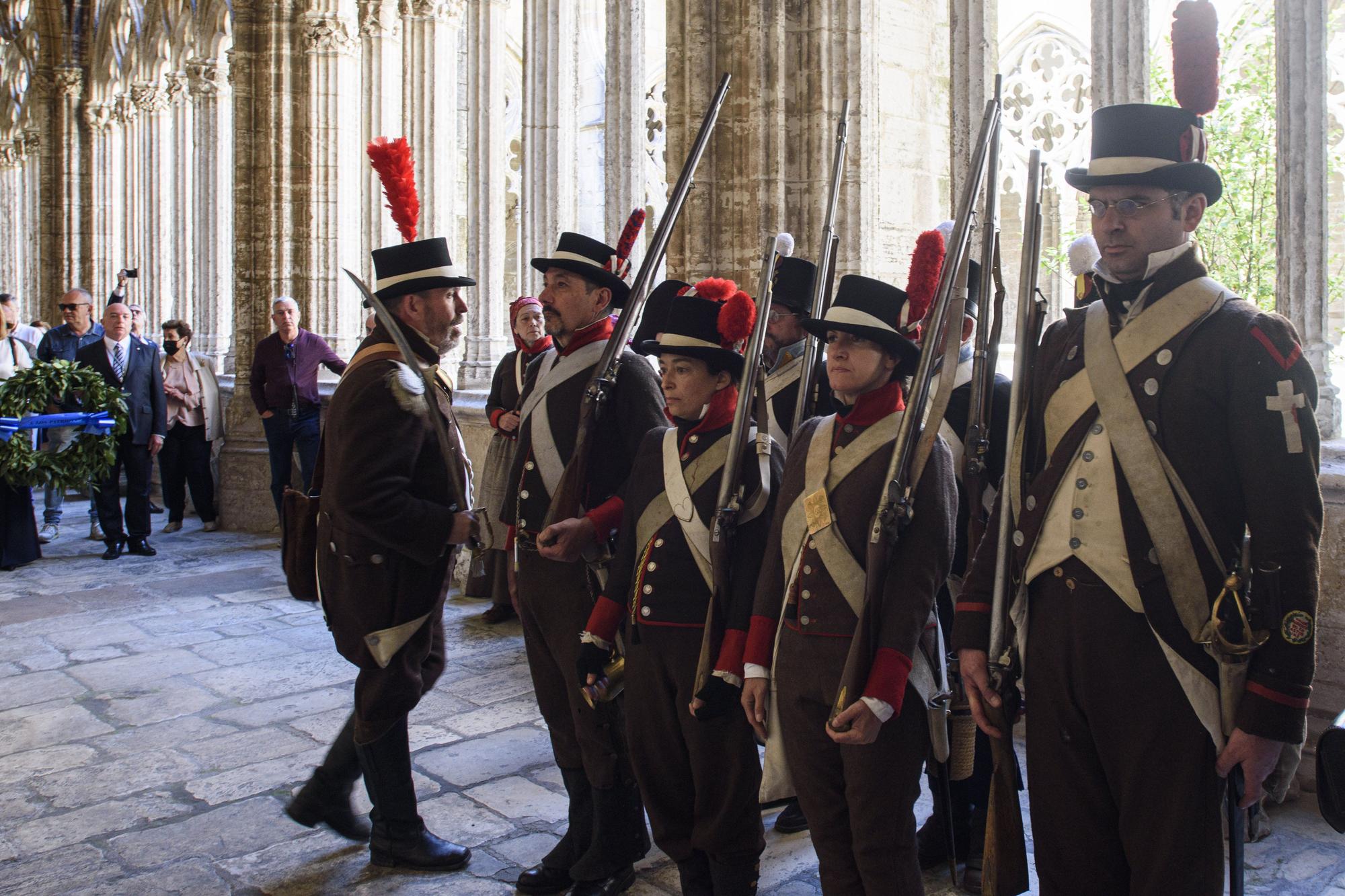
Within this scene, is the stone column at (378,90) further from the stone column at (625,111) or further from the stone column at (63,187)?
the stone column at (63,187)

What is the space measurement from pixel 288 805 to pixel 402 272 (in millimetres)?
1497

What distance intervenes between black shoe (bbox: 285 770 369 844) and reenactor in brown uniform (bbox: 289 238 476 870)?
0.56 ft

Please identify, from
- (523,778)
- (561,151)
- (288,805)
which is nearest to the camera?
(288,805)

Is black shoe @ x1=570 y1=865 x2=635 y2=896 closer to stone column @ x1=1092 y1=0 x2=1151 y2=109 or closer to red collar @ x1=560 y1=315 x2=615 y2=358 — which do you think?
red collar @ x1=560 y1=315 x2=615 y2=358

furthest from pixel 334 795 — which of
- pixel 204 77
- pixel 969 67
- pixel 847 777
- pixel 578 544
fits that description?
pixel 204 77

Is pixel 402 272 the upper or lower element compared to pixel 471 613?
upper

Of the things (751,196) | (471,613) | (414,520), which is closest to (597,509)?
(414,520)

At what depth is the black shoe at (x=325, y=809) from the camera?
11.0ft

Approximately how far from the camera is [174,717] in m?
4.64

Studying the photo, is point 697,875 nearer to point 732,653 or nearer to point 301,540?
point 732,653

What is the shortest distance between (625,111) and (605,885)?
461 centimetres

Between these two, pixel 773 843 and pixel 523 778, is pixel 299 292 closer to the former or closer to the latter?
pixel 523 778

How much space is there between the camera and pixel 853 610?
233cm

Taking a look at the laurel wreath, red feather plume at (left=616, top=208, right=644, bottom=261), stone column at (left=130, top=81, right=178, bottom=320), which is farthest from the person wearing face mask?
red feather plume at (left=616, top=208, right=644, bottom=261)
